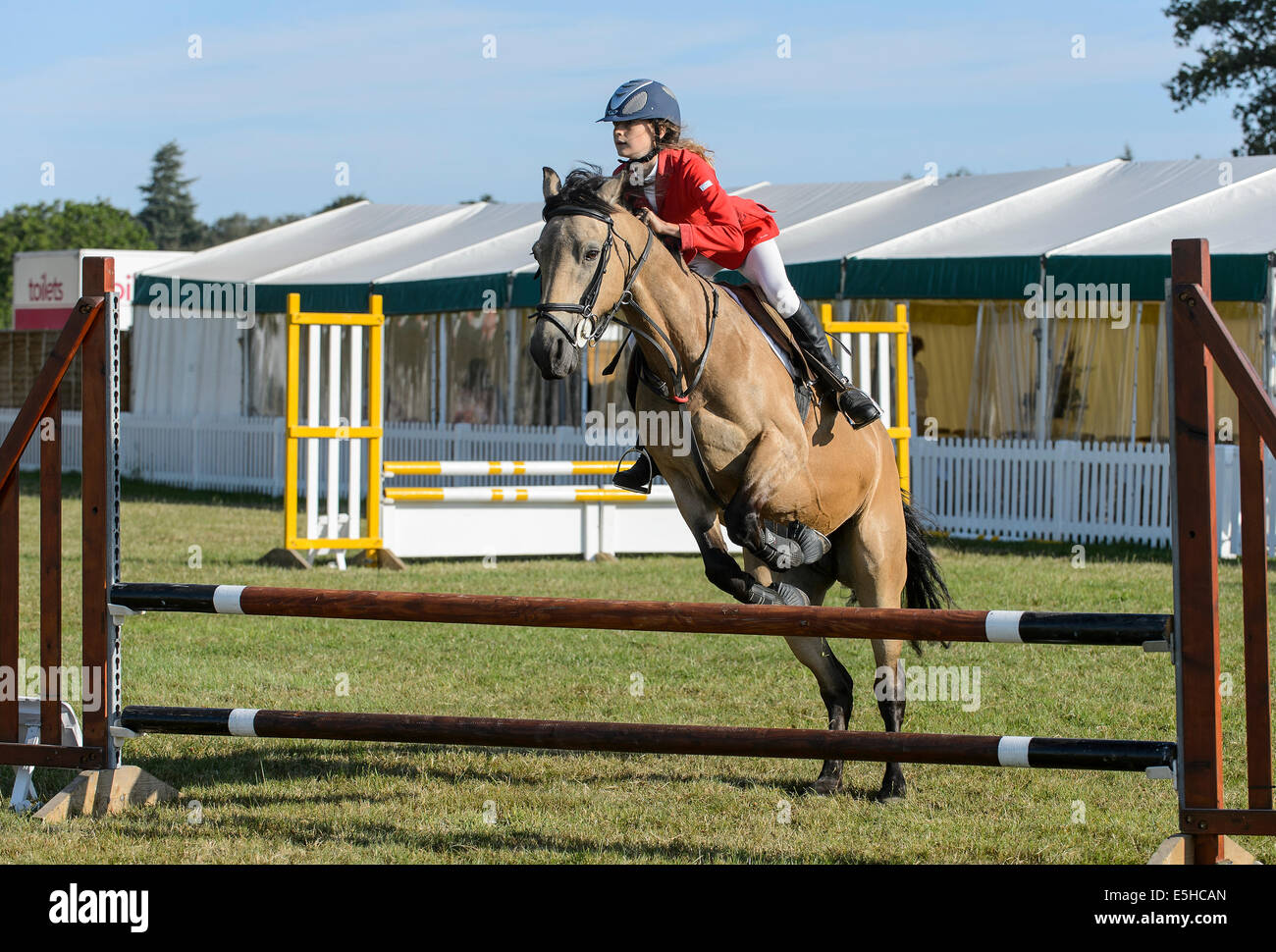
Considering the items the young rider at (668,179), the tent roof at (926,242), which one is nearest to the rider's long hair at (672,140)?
the young rider at (668,179)

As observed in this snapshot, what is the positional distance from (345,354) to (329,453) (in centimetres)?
→ 1149

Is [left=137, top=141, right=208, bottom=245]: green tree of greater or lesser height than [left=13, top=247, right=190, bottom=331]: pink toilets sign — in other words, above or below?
above

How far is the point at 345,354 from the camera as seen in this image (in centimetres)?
2400

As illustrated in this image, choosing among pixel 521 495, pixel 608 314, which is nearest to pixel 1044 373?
pixel 521 495

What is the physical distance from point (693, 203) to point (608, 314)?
793 millimetres

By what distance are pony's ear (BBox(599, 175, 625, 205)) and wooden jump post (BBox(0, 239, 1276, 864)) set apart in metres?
1.38

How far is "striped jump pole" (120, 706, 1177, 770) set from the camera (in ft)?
14.4

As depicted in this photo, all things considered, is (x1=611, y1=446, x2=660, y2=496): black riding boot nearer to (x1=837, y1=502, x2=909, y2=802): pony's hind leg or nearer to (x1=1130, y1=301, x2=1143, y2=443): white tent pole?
(x1=837, y1=502, x2=909, y2=802): pony's hind leg

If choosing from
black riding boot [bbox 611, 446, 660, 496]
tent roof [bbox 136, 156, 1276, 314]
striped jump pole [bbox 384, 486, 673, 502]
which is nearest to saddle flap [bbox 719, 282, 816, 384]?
black riding boot [bbox 611, 446, 660, 496]

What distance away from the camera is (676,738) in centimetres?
464

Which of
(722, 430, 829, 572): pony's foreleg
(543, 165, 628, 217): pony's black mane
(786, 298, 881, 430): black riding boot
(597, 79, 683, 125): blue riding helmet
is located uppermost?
(597, 79, 683, 125): blue riding helmet

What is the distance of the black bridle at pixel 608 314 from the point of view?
4652 mm
